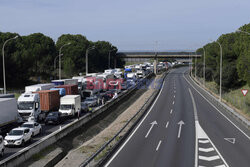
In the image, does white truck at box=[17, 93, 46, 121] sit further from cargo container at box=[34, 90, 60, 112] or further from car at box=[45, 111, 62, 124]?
cargo container at box=[34, 90, 60, 112]

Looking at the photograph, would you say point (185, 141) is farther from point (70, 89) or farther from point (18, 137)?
point (70, 89)

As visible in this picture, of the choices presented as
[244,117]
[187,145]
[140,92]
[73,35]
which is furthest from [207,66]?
[187,145]

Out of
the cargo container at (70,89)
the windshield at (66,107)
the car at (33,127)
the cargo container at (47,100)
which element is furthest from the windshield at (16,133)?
the cargo container at (70,89)

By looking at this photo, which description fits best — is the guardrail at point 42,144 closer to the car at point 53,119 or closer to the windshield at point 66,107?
the car at point 53,119

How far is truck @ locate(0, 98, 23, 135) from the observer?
27094mm

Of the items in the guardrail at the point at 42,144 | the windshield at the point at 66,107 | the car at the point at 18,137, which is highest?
the windshield at the point at 66,107

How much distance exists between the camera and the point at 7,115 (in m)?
28.0

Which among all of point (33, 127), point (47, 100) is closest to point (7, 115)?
point (33, 127)

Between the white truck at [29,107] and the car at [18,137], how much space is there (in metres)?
7.49

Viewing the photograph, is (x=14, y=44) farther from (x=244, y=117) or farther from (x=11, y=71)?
(x=244, y=117)

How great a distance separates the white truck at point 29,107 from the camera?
32.2 meters

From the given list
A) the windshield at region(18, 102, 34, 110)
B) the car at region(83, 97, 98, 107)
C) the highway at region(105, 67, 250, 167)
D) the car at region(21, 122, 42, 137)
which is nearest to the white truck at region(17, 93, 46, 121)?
the windshield at region(18, 102, 34, 110)

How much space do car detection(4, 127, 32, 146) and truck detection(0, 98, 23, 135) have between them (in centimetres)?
360

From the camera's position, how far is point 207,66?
95.8 meters
